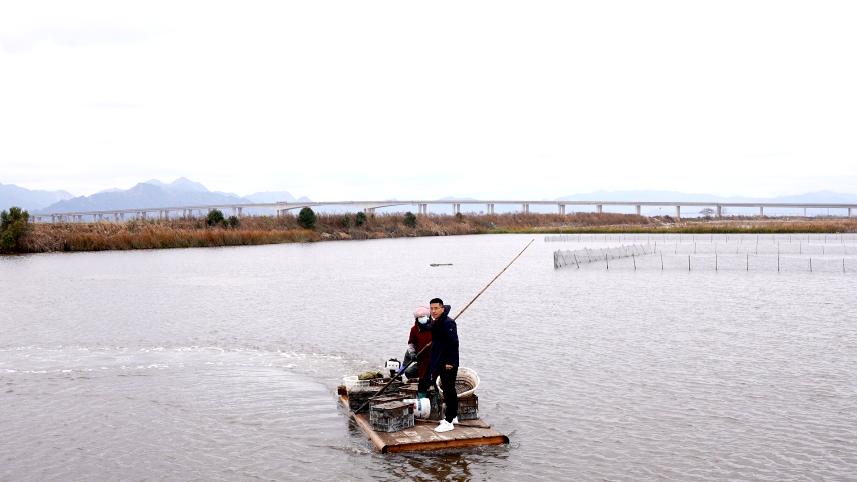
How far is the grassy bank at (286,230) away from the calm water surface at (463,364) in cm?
4020

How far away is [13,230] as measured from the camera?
2776 inches

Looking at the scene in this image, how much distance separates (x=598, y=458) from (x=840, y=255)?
194 feet

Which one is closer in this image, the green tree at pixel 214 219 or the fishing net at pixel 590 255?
the fishing net at pixel 590 255

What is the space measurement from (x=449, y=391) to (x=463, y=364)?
7583mm

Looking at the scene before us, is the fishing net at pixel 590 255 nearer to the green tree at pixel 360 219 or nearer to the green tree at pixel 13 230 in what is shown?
the green tree at pixel 360 219

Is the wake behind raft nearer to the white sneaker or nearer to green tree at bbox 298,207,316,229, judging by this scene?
the white sneaker

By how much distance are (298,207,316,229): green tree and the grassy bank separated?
1119mm

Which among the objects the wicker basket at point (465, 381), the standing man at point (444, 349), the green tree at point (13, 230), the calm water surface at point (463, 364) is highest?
the green tree at point (13, 230)

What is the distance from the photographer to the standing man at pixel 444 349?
41.5 ft

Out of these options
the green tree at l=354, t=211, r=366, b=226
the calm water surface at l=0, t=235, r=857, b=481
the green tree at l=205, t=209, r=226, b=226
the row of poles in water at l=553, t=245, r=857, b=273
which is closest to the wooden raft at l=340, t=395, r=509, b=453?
the calm water surface at l=0, t=235, r=857, b=481

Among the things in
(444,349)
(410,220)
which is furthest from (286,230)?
(444,349)

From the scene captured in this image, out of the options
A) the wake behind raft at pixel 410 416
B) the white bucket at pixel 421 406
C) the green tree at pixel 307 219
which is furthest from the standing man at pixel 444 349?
the green tree at pixel 307 219

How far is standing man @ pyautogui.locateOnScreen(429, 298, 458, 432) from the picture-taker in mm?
12648

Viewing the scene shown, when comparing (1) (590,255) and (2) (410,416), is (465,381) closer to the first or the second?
(2) (410,416)
